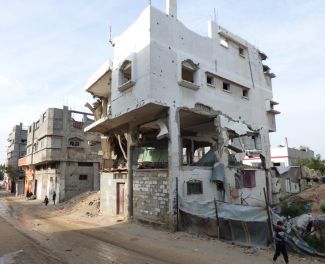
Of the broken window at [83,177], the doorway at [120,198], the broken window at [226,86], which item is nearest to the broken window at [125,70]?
the broken window at [226,86]

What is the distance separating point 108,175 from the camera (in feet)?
74.0

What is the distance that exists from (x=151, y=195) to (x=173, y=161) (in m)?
2.63

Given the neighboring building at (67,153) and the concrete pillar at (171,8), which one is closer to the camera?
the concrete pillar at (171,8)

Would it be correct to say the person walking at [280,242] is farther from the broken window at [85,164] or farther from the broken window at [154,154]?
the broken window at [85,164]

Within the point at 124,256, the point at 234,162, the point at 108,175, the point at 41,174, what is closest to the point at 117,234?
the point at 124,256

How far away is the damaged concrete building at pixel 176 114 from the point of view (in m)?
17.0

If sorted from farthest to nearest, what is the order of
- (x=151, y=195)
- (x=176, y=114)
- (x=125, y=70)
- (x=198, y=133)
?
(x=198, y=133) < (x=125, y=70) < (x=151, y=195) < (x=176, y=114)

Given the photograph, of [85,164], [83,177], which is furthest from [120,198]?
[85,164]

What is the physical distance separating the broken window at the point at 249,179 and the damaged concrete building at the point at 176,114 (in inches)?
2.8

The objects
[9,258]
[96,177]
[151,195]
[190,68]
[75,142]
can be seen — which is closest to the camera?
[9,258]

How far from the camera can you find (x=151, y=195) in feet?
57.8

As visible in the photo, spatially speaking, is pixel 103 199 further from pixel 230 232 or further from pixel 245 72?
pixel 245 72

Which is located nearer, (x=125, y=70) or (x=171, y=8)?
(x=171, y=8)

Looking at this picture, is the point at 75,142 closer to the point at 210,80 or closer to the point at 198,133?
the point at 198,133
